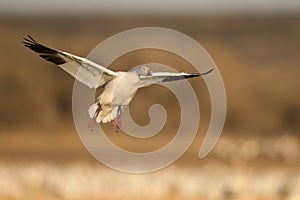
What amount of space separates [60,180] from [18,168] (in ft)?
7.04

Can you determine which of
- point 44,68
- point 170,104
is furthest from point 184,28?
point 170,104

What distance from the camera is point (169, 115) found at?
52.2ft

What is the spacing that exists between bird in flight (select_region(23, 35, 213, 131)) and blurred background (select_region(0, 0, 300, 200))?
3508 millimetres

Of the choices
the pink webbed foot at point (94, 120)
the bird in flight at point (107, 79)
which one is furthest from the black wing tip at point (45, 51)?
the pink webbed foot at point (94, 120)

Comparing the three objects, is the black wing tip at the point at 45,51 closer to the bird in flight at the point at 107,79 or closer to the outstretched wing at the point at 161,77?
the bird in flight at the point at 107,79

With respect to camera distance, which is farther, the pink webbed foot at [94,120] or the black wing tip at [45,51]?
the black wing tip at [45,51]

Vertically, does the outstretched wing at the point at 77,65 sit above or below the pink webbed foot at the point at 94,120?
above

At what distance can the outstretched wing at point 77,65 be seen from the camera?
7.18 ft

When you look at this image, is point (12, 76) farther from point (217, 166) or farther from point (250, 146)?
point (217, 166)

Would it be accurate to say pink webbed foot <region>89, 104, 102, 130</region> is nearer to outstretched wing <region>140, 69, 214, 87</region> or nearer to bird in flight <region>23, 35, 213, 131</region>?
bird in flight <region>23, 35, 213, 131</region>

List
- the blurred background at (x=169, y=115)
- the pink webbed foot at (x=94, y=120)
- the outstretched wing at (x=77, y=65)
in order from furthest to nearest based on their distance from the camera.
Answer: the blurred background at (x=169, y=115) → the outstretched wing at (x=77, y=65) → the pink webbed foot at (x=94, y=120)

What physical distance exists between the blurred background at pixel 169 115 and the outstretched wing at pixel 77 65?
350 cm

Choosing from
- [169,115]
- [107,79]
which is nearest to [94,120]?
[107,79]

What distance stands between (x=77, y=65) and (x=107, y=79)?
2.7 inches
